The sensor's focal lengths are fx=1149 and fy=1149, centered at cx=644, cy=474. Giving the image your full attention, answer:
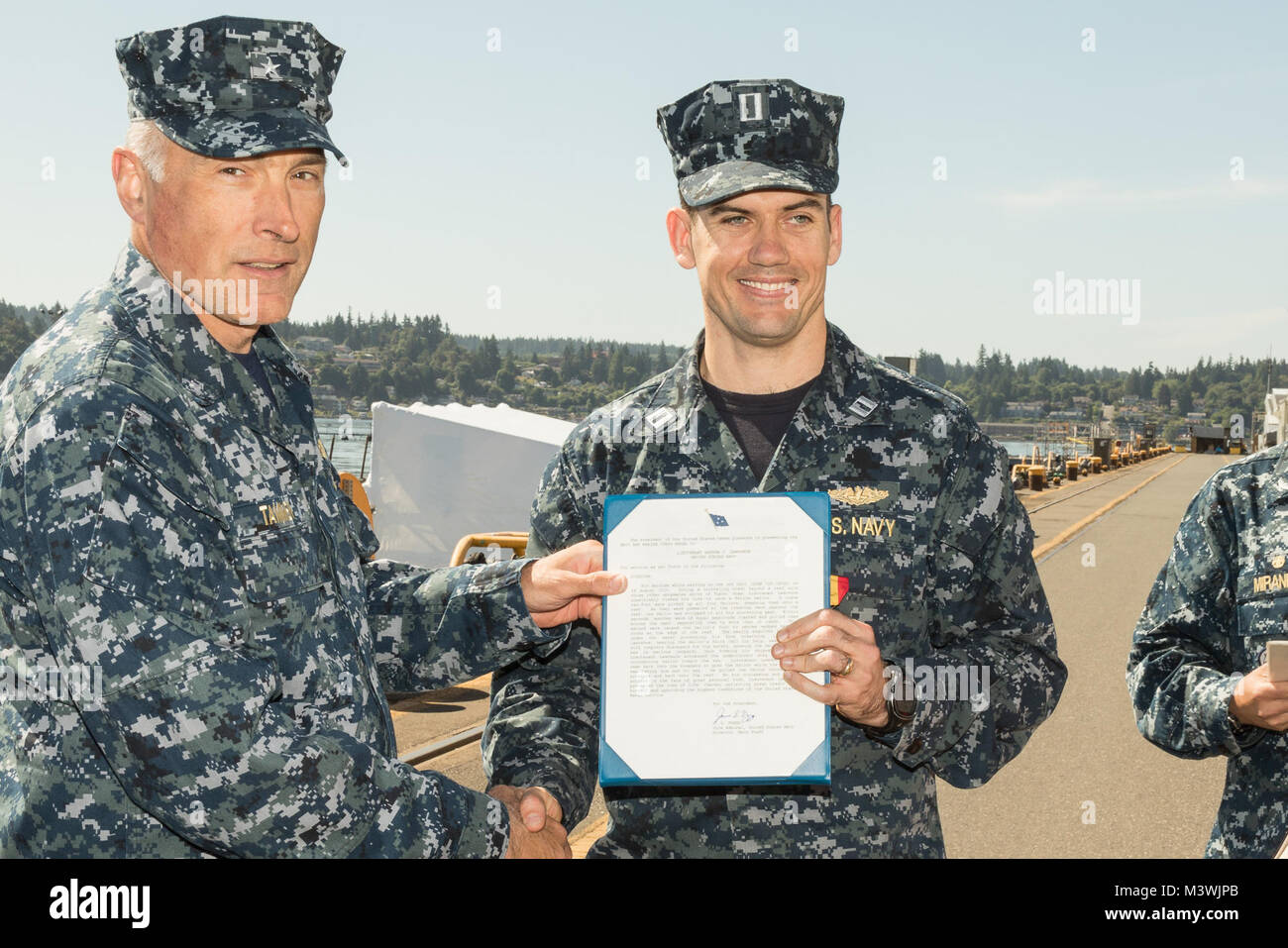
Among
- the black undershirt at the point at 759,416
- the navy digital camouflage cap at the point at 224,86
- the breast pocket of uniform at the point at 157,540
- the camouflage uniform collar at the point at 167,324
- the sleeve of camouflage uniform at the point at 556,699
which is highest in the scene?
the navy digital camouflage cap at the point at 224,86

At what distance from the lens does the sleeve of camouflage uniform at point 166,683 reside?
2.06 meters

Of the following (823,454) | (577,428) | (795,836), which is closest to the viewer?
(795,836)

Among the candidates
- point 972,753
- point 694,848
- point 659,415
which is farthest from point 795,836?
point 659,415

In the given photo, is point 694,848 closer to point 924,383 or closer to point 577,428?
point 577,428

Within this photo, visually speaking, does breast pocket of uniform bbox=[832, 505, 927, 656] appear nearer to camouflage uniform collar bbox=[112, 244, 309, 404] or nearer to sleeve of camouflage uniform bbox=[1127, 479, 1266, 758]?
sleeve of camouflage uniform bbox=[1127, 479, 1266, 758]

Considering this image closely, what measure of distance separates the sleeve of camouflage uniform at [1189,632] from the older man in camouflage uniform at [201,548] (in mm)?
1748

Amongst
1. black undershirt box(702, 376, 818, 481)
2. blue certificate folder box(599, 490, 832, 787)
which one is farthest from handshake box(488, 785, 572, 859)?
black undershirt box(702, 376, 818, 481)

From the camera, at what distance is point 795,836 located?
2.85 m

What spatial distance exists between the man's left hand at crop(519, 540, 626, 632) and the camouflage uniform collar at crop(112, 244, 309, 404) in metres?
0.93

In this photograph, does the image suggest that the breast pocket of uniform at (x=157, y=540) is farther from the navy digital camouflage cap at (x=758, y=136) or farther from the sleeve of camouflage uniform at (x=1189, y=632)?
the sleeve of camouflage uniform at (x=1189, y=632)

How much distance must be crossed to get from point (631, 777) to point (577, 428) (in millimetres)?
1040

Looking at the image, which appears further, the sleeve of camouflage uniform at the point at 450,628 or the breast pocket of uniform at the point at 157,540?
the sleeve of camouflage uniform at the point at 450,628

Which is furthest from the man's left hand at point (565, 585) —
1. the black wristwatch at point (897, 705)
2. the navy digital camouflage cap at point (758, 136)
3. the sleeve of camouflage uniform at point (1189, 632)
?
the sleeve of camouflage uniform at point (1189, 632)

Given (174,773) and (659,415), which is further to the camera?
(659,415)
